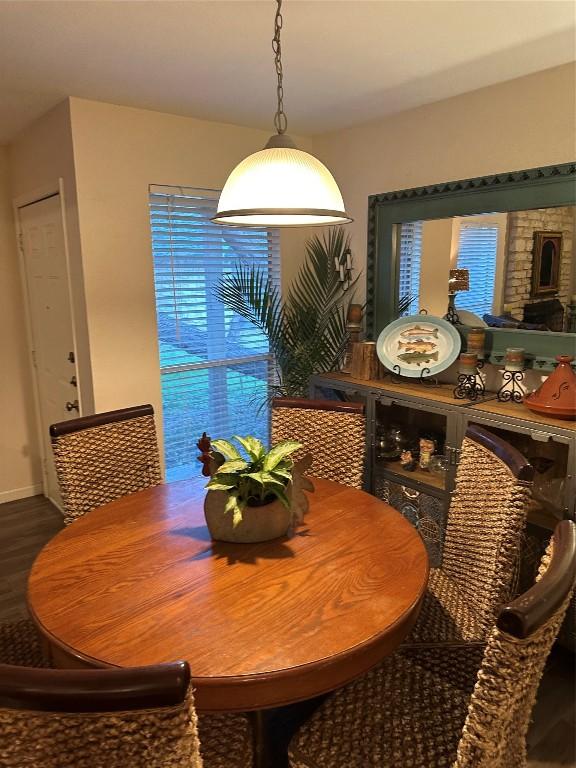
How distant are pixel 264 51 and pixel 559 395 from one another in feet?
5.72

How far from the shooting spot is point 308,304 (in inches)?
131

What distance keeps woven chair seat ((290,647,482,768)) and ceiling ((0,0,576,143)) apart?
1968mm

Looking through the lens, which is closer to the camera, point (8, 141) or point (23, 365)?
point (8, 141)

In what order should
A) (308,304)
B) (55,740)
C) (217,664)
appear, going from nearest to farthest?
1. (55,740)
2. (217,664)
3. (308,304)

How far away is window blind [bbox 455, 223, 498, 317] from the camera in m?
2.54

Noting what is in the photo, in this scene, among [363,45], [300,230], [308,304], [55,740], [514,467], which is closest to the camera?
[55,740]

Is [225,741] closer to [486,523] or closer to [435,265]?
[486,523]

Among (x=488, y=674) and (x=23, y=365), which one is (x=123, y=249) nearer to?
(x=23, y=365)

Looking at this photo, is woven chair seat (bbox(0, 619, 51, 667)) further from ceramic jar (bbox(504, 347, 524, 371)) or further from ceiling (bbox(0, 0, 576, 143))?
ceramic jar (bbox(504, 347, 524, 371))

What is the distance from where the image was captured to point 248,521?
1.52m

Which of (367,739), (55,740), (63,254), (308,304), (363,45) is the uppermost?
(363,45)

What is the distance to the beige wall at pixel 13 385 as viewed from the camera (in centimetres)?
356

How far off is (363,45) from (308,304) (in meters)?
1.54

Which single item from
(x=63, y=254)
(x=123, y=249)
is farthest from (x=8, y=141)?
(x=123, y=249)
